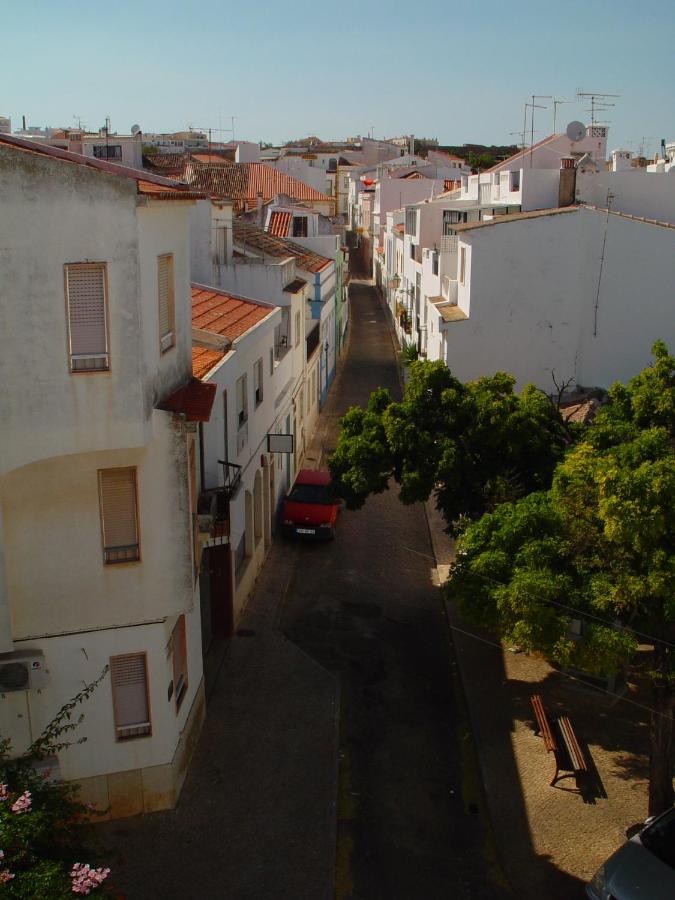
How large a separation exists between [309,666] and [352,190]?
278 feet

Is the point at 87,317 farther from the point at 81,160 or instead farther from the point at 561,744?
the point at 561,744

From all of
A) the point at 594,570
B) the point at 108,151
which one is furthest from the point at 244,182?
the point at 594,570

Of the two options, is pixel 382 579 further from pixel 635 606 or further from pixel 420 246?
pixel 420 246

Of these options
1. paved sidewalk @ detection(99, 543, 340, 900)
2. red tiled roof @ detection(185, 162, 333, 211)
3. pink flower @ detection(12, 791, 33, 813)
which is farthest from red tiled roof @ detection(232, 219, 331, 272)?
pink flower @ detection(12, 791, 33, 813)

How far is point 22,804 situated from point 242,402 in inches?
503

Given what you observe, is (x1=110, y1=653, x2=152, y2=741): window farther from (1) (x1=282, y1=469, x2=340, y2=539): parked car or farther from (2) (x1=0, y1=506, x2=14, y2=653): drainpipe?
(1) (x1=282, y1=469, x2=340, y2=539): parked car

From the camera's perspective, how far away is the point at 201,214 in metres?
26.4

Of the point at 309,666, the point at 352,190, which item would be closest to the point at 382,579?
the point at 309,666

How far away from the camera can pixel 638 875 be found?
12023 mm

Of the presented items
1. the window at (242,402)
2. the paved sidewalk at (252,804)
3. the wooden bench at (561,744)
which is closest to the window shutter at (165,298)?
the window at (242,402)

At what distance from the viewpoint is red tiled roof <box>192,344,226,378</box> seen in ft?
55.0

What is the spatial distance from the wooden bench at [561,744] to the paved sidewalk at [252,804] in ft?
11.9

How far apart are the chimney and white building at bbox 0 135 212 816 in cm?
1743

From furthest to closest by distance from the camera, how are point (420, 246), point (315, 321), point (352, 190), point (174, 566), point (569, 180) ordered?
1. point (352, 190)
2. point (420, 246)
3. point (315, 321)
4. point (569, 180)
5. point (174, 566)
